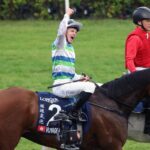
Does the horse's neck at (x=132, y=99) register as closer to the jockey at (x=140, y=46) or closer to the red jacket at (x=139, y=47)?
the jockey at (x=140, y=46)

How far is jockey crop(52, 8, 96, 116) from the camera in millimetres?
8617

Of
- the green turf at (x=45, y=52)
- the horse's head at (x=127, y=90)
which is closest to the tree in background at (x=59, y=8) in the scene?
the green turf at (x=45, y=52)

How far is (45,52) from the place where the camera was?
2205 cm

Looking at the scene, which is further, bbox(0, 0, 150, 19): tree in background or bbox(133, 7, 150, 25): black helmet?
bbox(0, 0, 150, 19): tree in background

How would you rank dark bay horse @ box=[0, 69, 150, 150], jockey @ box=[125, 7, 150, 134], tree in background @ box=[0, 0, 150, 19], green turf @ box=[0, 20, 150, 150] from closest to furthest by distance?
dark bay horse @ box=[0, 69, 150, 150], jockey @ box=[125, 7, 150, 134], green turf @ box=[0, 20, 150, 150], tree in background @ box=[0, 0, 150, 19]

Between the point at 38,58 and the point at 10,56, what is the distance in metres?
1.00

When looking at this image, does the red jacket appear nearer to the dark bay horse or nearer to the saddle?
the dark bay horse

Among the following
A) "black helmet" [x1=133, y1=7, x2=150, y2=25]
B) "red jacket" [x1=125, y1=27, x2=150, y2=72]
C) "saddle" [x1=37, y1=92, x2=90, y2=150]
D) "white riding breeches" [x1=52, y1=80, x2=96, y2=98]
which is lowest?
"saddle" [x1=37, y1=92, x2=90, y2=150]

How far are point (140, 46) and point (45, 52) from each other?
509 inches

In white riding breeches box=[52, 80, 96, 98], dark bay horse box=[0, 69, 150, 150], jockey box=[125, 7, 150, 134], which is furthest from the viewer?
jockey box=[125, 7, 150, 134]

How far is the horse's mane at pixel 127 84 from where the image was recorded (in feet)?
27.5

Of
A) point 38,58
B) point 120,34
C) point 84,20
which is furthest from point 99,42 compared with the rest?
point 84,20

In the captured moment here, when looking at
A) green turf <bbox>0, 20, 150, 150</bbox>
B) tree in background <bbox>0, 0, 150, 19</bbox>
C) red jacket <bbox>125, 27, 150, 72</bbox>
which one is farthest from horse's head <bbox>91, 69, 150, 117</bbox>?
tree in background <bbox>0, 0, 150, 19</bbox>

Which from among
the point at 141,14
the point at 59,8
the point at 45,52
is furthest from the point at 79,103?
the point at 59,8
